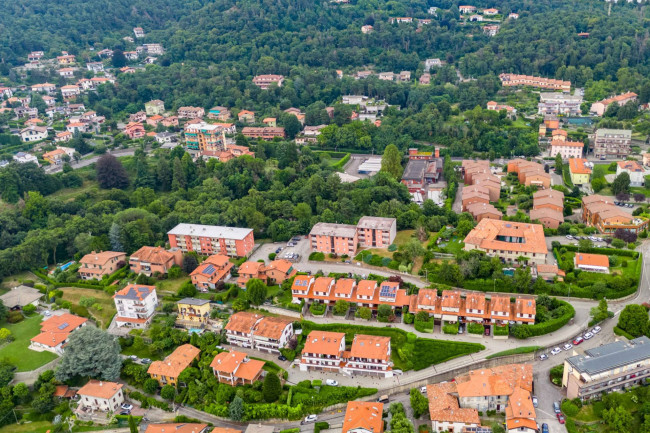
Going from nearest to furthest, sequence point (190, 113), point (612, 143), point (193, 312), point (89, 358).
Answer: point (89, 358) < point (193, 312) < point (612, 143) < point (190, 113)

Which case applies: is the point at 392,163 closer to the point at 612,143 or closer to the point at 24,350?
the point at 612,143

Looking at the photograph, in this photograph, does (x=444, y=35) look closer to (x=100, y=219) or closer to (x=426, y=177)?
(x=426, y=177)

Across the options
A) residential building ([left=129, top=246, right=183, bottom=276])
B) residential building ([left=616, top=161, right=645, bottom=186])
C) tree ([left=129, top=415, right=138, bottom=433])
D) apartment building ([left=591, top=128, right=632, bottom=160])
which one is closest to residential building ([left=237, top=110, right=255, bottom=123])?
residential building ([left=129, top=246, right=183, bottom=276])

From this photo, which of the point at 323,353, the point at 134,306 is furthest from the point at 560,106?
the point at 134,306

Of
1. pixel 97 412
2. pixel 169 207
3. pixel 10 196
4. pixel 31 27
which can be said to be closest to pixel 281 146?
pixel 169 207

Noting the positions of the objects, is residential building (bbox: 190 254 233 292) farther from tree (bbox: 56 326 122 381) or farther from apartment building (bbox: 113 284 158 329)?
tree (bbox: 56 326 122 381)

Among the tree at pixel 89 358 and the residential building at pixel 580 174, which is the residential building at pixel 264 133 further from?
the tree at pixel 89 358
